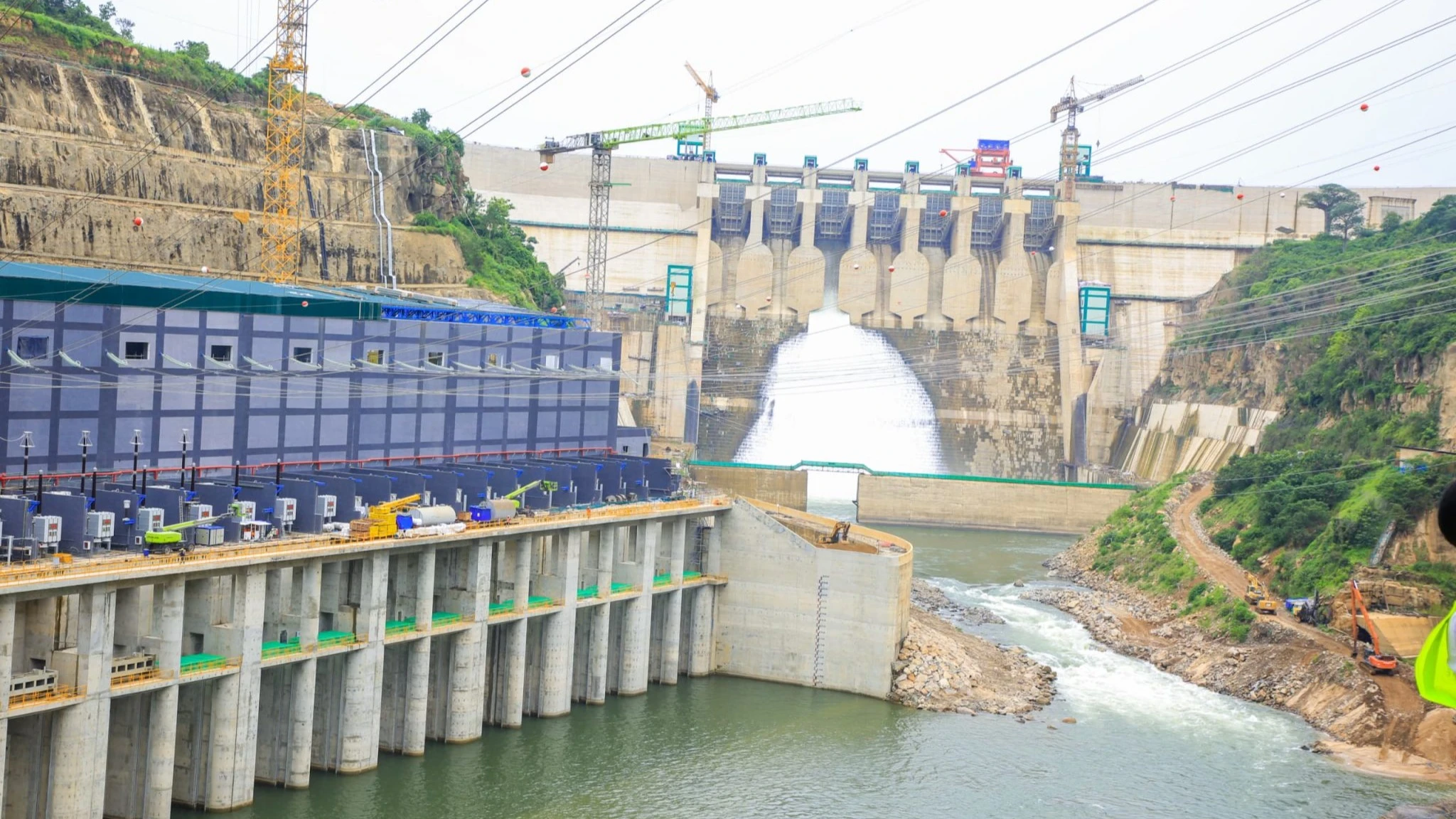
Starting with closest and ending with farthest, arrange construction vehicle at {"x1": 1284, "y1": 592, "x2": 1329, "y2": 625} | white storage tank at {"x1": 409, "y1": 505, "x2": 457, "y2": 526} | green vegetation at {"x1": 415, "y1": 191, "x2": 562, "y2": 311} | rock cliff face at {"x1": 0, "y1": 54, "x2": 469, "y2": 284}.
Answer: white storage tank at {"x1": 409, "y1": 505, "x2": 457, "y2": 526} → construction vehicle at {"x1": 1284, "y1": 592, "x2": 1329, "y2": 625} → rock cliff face at {"x1": 0, "y1": 54, "x2": 469, "y2": 284} → green vegetation at {"x1": 415, "y1": 191, "x2": 562, "y2": 311}

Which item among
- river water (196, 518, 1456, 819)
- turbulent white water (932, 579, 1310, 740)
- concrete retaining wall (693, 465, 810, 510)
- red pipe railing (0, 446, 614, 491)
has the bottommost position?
river water (196, 518, 1456, 819)

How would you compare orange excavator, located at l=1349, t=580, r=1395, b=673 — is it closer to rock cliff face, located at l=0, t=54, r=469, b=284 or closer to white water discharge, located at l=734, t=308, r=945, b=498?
rock cliff face, located at l=0, t=54, r=469, b=284

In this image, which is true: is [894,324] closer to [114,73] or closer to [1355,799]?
[114,73]

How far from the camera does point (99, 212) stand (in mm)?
62344

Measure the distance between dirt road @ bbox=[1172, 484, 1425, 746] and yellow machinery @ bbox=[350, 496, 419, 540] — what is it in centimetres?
3062

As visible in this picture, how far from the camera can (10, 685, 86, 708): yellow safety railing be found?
2902 cm

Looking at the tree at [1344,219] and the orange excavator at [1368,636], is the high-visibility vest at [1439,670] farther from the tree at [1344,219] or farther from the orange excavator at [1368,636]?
the tree at [1344,219]

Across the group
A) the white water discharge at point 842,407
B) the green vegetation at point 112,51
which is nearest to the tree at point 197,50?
the green vegetation at point 112,51

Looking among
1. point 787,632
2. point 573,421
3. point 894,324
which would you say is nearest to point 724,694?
point 787,632

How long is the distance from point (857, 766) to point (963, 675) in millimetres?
9176

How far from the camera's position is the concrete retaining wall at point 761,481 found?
9769cm

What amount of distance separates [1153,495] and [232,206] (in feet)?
Result: 177

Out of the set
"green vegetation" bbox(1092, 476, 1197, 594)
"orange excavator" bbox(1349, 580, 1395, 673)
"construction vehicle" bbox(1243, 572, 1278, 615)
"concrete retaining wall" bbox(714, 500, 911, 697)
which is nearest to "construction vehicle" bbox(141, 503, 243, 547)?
"concrete retaining wall" bbox(714, 500, 911, 697)

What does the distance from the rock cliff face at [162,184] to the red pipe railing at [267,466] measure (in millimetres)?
19947
